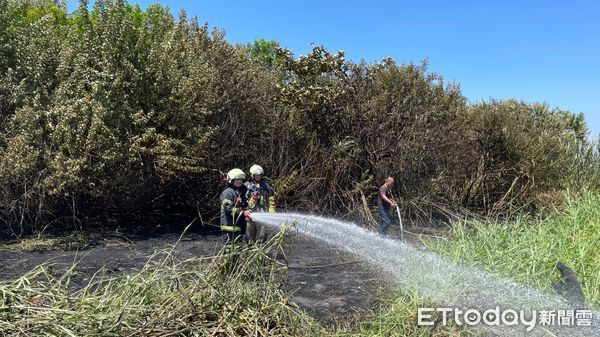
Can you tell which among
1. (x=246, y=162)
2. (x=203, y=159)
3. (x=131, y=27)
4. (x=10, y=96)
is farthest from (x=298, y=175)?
(x=10, y=96)

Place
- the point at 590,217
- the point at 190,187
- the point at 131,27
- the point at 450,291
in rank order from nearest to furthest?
the point at 450,291 → the point at 590,217 → the point at 131,27 → the point at 190,187

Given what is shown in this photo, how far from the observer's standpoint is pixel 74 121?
8.39 meters

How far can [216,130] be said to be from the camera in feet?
31.5

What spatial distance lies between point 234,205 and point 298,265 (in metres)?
1.39

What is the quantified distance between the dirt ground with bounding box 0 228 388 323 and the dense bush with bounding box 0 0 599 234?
122cm

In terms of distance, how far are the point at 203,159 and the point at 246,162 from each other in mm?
1452

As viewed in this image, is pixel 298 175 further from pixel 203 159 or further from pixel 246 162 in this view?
pixel 203 159

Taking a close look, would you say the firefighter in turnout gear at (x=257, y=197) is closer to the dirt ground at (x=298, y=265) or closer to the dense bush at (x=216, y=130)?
the dirt ground at (x=298, y=265)

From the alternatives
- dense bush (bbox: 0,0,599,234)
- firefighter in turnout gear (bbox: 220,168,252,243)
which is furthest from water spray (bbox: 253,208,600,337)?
dense bush (bbox: 0,0,599,234)

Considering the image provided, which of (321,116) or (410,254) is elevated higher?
(321,116)

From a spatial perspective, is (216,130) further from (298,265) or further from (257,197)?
(298,265)

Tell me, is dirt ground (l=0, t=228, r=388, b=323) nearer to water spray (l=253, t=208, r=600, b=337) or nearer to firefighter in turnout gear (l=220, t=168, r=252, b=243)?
water spray (l=253, t=208, r=600, b=337)

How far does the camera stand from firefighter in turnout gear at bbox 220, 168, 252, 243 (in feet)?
21.0

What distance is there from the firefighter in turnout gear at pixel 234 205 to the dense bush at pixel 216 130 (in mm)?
2505
